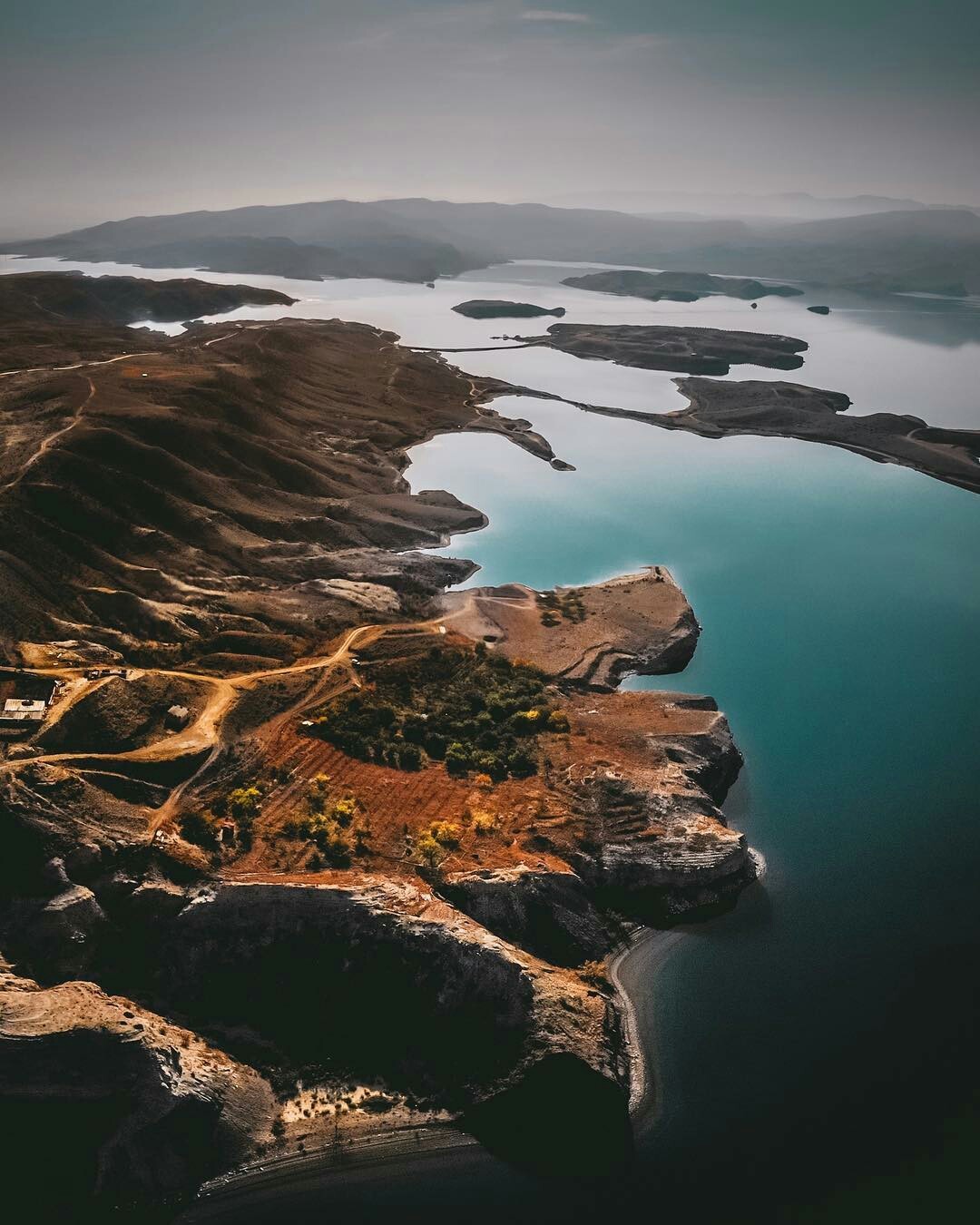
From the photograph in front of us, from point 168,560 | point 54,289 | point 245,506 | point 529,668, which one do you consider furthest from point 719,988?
point 54,289

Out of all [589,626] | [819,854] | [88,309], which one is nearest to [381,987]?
[819,854]

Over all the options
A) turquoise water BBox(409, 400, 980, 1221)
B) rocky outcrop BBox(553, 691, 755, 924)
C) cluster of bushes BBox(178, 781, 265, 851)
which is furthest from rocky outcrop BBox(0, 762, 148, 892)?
turquoise water BBox(409, 400, 980, 1221)

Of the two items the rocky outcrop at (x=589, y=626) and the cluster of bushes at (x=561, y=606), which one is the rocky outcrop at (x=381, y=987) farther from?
the cluster of bushes at (x=561, y=606)

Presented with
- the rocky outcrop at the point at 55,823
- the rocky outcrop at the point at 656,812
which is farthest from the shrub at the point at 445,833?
the rocky outcrop at the point at 55,823

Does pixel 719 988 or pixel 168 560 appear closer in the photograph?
pixel 719 988

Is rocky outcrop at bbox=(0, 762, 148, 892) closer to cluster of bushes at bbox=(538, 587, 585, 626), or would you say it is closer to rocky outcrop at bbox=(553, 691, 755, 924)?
rocky outcrop at bbox=(553, 691, 755, 924)

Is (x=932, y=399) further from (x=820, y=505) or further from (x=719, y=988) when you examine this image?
(x=719, y=988)

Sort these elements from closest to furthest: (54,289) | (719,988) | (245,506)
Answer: (719,988) < (245,506) < (54,289)
